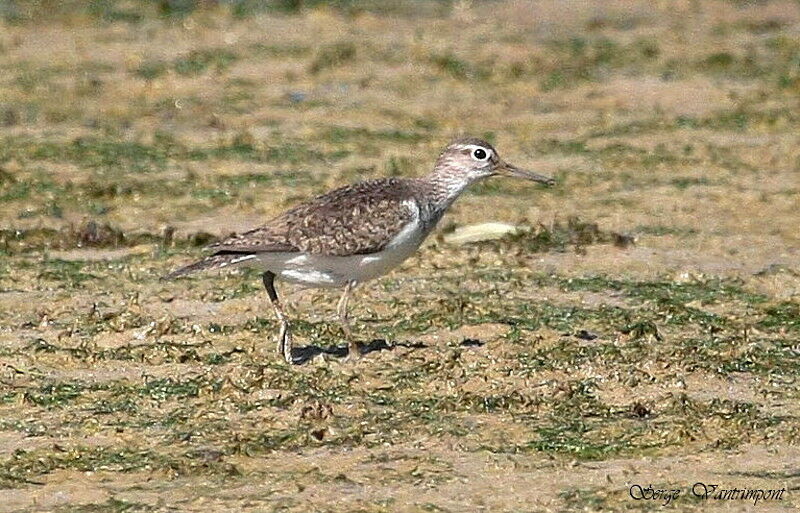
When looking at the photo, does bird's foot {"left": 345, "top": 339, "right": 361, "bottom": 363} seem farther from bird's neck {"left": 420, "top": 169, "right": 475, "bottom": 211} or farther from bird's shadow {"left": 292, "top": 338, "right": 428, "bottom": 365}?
bird's neck {"left": 420, "top": 169, "right": 475, "bottom": 211}

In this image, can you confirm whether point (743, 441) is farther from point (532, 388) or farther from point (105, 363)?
point (105, 363)

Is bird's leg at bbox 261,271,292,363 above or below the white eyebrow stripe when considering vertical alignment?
below

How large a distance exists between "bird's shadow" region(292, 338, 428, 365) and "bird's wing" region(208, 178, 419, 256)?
53cm

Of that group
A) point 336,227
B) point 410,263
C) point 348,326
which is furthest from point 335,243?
point 410,263

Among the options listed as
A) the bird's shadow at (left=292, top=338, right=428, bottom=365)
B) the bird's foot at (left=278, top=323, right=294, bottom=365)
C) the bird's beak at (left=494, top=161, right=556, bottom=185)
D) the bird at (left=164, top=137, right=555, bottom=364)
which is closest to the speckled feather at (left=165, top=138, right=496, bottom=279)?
the bird at (left=164, top=137, right=555, bottom=364)

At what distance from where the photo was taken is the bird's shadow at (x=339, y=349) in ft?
33.0

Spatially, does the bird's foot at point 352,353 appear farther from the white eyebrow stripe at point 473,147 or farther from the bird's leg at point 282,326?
the white eyebrow stripe at point 473,147

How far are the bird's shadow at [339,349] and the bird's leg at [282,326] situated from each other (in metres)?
0.06

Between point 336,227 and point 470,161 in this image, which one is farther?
point 470,161

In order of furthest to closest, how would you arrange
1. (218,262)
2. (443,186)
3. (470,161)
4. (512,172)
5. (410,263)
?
(410,263) → (512,172) → (470,161) → (443,186) → (218,262)

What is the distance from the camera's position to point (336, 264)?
32.8ft

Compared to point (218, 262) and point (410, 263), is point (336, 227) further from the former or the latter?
point (410, 263)

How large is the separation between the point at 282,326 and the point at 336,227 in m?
0.57

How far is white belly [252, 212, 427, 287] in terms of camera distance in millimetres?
9898
